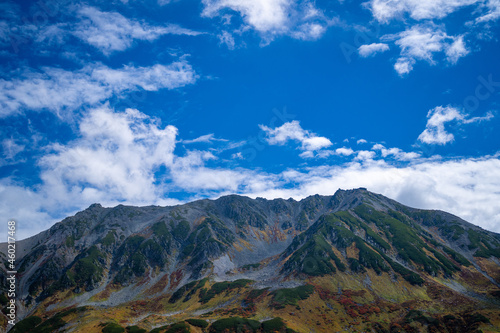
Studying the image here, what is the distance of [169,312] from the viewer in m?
167

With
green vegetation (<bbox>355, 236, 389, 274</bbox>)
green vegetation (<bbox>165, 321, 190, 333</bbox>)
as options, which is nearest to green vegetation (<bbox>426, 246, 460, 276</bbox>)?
green vegetation (<bbox>355, 236, 389, 274</bbox>)

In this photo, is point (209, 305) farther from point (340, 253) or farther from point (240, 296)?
point (340, 253)

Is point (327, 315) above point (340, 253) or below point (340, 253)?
below

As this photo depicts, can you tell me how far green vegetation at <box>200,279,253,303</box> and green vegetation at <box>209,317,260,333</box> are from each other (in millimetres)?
64626

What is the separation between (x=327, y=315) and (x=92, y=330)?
10334cm

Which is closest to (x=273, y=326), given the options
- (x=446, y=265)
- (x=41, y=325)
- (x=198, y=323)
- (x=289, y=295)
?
(x=198, y=323)

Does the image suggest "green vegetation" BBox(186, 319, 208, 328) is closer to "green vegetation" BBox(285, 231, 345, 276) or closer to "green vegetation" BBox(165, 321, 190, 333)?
"green vegetation" BBox(165, 321, 190, 333)

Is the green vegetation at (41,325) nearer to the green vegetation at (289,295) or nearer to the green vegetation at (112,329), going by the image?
the green vegetation at (112,329)

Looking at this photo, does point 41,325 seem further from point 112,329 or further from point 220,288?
point 220,288

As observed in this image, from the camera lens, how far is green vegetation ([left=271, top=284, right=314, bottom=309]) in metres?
136

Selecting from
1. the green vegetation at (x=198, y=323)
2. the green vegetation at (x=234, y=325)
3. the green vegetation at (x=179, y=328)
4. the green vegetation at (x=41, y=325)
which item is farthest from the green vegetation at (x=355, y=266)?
the green vegetation at (x=41, y=325)

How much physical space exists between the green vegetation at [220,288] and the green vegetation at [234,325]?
6463cm

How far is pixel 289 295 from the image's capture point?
144250 mm

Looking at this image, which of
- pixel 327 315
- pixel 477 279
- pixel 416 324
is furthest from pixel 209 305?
pixel 477 279
